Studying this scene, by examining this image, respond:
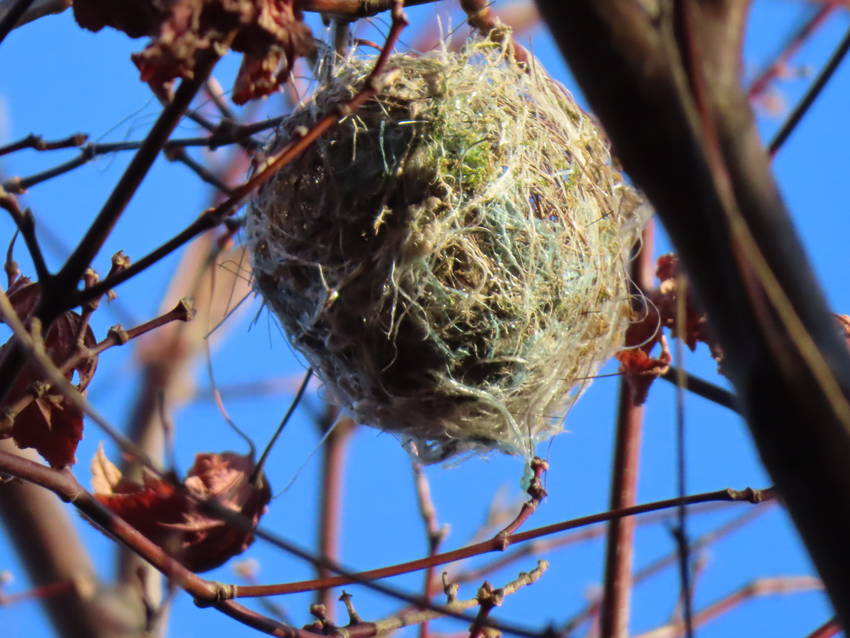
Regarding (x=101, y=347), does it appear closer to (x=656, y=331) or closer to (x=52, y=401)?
(x=52, y=401)

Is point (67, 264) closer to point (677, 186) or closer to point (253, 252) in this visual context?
point (253, 252)

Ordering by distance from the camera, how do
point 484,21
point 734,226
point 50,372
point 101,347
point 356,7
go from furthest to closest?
point 484,21 → point 356,7 → point 101,347 → point 50,372 → point 734,226

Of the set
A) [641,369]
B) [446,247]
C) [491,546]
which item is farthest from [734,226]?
[641,369]

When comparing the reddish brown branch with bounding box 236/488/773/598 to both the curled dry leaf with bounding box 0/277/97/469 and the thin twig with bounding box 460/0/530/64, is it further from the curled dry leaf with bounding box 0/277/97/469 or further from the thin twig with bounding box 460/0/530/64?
the thin twig with bounding box 460/0/530/64

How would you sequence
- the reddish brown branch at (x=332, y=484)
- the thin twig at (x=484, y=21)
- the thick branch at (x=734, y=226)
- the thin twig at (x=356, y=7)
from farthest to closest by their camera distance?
the reddish brown branch at (x=332, y=484), the thin twig at (x=484, y=21), the thin twig at (x=356, y=7), the thick branch at (x=734, y=226)

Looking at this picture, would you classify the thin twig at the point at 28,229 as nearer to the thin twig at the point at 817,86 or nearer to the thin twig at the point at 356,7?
the thin twig at the point at 356,7

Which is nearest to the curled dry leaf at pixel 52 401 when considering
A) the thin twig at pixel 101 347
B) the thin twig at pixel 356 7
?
the thin twig at pixel 101 347
